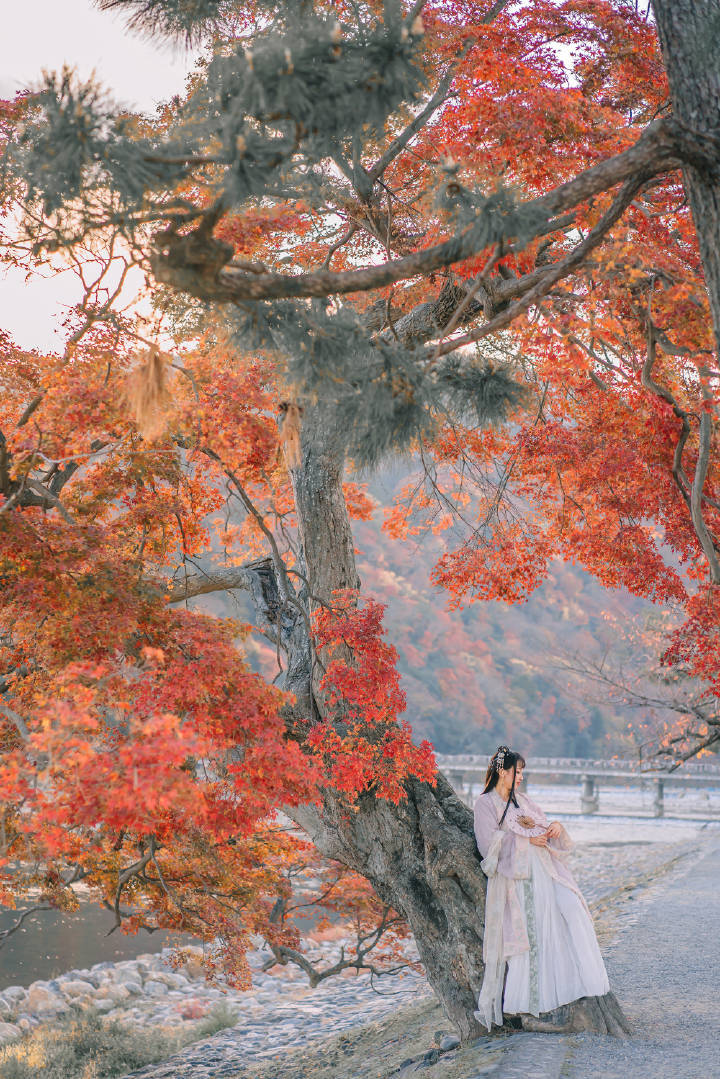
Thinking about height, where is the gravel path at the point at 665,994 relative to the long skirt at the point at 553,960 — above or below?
below

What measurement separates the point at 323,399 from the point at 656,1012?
4.10m

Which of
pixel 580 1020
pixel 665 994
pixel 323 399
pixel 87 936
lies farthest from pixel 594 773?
pixel 323 399

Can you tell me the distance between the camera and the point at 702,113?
327cm

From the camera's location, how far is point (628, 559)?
6867 millimetres

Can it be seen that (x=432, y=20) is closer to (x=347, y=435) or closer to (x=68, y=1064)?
(x=347, y=435)

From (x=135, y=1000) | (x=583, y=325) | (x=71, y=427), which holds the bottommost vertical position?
(x=135, y=1000)

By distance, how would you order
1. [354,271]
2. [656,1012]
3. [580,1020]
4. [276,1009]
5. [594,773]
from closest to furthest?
1. [354,271]
2. [580,1020]
3. [656,1012]
4. [276,1009]
5. [594,773]

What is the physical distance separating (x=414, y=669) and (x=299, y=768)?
25.5 metres

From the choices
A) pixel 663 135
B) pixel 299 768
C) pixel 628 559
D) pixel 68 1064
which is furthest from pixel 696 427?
pixel 68 1064

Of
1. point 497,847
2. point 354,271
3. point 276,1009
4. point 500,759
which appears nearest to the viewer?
point 354,271

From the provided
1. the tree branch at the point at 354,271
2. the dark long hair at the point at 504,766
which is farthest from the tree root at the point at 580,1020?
the tree branch at the point at 354,271

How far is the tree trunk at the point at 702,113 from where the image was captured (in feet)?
10.6

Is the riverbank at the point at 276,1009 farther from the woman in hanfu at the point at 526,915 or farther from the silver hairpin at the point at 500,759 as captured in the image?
the silver hairpin at the point at 500,759

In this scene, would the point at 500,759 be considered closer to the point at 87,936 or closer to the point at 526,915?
the point at 526,915
